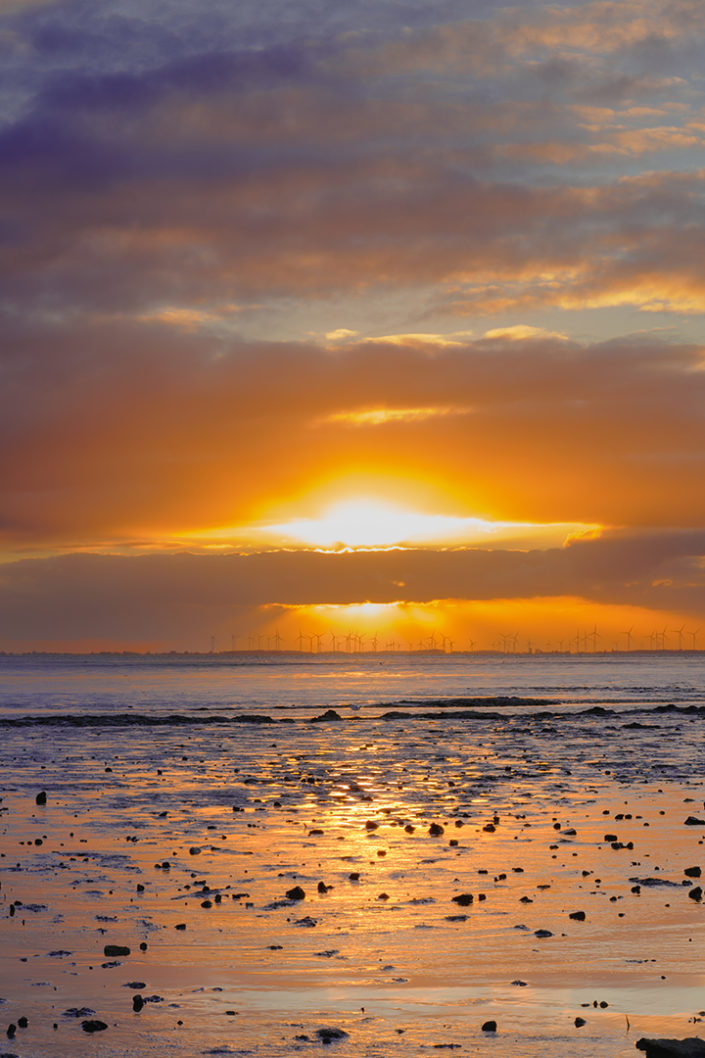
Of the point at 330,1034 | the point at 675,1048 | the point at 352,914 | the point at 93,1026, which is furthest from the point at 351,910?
the point at 675,1048

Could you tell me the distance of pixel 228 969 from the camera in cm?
1455

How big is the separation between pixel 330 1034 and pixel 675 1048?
12.1 ft

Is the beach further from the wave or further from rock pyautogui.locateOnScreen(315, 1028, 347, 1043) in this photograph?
the wave

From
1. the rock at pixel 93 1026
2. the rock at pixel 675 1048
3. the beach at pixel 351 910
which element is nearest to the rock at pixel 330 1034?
the beach at pixel 351 910

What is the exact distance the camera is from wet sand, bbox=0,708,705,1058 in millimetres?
12211

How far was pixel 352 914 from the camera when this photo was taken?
1758 cm

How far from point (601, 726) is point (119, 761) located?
36260 millimetres

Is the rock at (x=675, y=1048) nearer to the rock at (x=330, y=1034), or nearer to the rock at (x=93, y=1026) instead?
the rock at (x=330, y=1034)

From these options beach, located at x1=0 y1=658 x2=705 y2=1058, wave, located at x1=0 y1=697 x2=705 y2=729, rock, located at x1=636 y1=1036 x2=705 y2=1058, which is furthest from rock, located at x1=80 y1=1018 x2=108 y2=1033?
wave, located at x1=0 y1=697 x2=705 y2=729

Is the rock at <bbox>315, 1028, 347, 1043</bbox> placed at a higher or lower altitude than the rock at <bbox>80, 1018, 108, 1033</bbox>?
lower

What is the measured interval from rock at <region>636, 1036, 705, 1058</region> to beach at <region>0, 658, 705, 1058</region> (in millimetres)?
585

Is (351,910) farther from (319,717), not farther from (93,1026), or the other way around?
(319,717)

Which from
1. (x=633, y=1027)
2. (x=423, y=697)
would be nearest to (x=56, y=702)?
(x=423, y=697)

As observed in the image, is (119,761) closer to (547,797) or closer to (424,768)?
(424,768)
